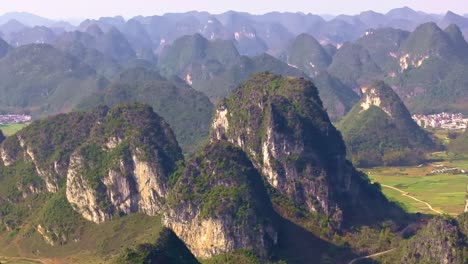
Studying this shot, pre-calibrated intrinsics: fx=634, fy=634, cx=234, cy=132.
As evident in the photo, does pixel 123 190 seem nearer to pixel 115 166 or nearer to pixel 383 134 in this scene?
pixel 115 166

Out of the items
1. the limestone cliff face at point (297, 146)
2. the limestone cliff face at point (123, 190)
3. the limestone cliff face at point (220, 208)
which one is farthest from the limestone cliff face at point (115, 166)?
the limestone cliff face at point (297, 146)

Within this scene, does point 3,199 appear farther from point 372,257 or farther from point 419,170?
point 419,170

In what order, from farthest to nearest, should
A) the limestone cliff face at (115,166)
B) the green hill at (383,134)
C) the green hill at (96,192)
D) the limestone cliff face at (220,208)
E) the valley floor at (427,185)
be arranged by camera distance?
the green hill at (383,134)
the valley floor at (427,185)
the limestone cliff face at (115,166)
the green hill at (96,192)
the limestone cliff face at (220,208)

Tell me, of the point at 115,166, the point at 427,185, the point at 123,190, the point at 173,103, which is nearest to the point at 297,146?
the point at 123,190

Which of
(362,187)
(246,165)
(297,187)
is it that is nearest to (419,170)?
(362,187)

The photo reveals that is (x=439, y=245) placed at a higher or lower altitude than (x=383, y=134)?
higher

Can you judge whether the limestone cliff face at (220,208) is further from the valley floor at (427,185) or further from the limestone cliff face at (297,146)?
the valley floor at (427,185)

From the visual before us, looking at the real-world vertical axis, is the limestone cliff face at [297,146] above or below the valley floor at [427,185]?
above
